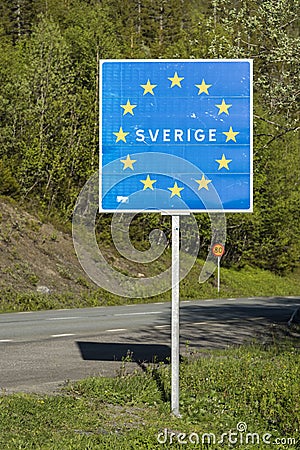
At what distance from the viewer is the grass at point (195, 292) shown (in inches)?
1260

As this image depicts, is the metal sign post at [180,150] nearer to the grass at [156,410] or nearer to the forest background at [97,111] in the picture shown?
the grass at [156,410]

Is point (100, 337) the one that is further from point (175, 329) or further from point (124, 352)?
point (175, 329)

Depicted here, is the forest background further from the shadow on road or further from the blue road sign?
the blue road sign

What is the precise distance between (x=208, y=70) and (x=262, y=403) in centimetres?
383

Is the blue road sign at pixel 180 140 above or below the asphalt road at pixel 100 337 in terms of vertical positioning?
above

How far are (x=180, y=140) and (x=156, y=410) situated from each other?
3047 mm

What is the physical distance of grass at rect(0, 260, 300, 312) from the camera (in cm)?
3200

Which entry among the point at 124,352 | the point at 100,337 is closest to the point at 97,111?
the point at 100,337

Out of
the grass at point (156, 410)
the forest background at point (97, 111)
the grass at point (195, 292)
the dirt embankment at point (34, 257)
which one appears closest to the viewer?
the grass at point (156, 410)

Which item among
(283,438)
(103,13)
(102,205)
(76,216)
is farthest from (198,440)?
(103,13)

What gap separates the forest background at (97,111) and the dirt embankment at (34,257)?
299 centimetres

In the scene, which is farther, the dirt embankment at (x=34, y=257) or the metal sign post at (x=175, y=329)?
the dirt embankment at (x=34, y=257)

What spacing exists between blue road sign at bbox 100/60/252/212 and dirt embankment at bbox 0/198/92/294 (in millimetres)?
22751

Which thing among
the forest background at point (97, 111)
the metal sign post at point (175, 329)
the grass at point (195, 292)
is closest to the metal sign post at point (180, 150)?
the metal sign post at point (175, 329)
